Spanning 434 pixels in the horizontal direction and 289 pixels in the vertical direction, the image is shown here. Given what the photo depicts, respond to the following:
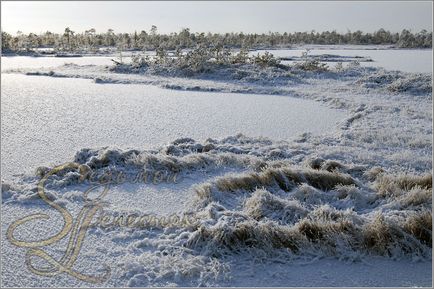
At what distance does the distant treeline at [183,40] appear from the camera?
25.1m

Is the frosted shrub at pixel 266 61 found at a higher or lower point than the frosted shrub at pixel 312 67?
higher

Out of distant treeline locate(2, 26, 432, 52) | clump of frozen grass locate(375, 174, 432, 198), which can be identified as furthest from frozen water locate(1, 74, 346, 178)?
distant treeline locate(2, 26, 432, 52)

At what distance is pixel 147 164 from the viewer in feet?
15.3

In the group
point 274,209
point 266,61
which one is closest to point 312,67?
point 266,61

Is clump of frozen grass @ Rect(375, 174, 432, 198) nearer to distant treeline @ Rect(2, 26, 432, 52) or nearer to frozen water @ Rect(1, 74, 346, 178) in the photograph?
frozen water @ Rect(1, 74, 346, 178)

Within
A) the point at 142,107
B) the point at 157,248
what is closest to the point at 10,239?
the point at 157,248

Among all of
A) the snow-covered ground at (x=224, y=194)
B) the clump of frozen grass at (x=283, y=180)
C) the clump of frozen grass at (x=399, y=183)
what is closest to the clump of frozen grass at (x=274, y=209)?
the snow-covered ground at (x=224, y=194)

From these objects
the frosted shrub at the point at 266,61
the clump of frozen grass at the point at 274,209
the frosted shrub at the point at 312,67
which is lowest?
the clump of frozen grass at the point at 274,209

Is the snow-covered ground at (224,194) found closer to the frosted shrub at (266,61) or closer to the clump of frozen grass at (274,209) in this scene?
the clump of frozen grass at (274,209)

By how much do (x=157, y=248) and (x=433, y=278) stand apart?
6.29 ft

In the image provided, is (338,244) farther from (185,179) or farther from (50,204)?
(50,204)

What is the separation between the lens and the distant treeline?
2512 centimetres

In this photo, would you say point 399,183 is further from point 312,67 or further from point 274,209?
point 312,67

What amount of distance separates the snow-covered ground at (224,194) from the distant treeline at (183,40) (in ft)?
57.7
